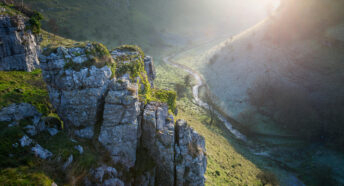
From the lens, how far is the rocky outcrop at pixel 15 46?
2316 cm

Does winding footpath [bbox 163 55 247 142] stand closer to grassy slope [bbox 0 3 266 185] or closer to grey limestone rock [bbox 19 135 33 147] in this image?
grassy slope [bbox 0 3 266 185]

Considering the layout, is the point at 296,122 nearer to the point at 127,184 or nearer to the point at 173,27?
the point at 127,184

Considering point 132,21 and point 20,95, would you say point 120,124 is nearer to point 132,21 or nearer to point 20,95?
point 20,95

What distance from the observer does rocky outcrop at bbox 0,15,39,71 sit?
2316 cm

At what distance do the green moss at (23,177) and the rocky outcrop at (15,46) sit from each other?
1898cm

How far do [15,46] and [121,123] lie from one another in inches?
877

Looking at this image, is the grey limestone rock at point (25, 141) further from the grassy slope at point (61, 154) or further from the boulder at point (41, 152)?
the boulder at point (41, 152)

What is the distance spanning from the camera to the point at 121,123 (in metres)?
15.7

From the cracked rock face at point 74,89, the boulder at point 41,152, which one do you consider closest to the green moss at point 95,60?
the cracked rock face at point 74,89

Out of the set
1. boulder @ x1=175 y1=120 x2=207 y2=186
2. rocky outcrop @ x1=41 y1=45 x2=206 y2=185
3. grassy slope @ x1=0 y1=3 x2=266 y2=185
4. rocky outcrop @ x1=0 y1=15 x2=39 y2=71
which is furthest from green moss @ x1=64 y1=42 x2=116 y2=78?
rocky outcrop @ x1=0 y1=15 x2=39 y2=71

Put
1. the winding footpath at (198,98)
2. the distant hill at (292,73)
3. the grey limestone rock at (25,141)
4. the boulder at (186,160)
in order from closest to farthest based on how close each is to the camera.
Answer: the grey limestone rock at (25,141)
the boulder at (186,160)
the winding footpath at (198,98)
the distant hill at (292,73)

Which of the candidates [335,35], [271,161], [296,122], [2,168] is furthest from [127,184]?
[335,35]

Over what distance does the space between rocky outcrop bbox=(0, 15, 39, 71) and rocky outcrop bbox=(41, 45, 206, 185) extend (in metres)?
14.8

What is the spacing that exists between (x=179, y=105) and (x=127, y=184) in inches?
1393
